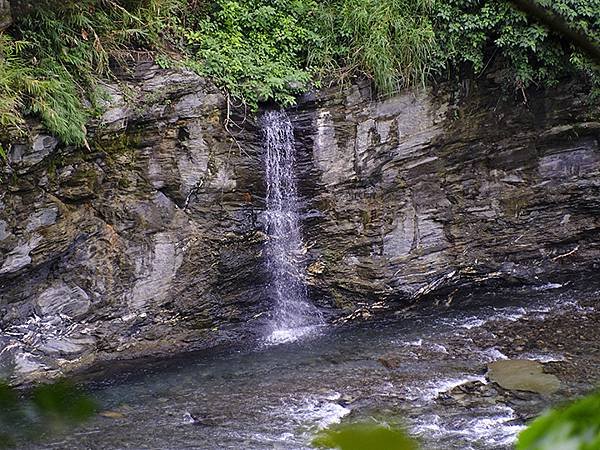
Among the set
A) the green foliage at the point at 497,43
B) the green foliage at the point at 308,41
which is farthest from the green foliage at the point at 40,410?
the green foliage at the point at 497,43

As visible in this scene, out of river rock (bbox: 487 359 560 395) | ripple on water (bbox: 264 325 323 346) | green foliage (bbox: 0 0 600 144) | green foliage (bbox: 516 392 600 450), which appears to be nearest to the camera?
green foliage (bbox: 516 392 600 450)

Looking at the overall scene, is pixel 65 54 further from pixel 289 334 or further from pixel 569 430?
pixel 569 430

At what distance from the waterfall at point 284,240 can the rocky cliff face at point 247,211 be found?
0.48ft

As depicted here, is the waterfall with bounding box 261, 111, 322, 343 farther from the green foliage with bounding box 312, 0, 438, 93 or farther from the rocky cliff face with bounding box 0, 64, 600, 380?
the green foliage with bounding box 312, 0, 438, 93

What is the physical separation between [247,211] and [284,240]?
2.06 feet

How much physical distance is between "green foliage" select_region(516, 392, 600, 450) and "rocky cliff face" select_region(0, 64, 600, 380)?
678 cm

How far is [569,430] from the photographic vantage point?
1.64ft

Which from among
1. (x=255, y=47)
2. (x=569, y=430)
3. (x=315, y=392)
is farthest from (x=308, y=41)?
(x=569, y=430)

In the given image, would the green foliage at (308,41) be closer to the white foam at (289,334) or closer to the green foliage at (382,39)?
the green foliage at (382,39)

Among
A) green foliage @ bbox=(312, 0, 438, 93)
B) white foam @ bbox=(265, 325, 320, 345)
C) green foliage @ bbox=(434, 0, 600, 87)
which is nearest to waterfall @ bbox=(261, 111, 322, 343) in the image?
white foam @ bbox=(265, 325, 320, 345)

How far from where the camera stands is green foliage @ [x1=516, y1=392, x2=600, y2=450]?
1.60 feet

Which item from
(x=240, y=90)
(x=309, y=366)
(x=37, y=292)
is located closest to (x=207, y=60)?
(x=240, y=90)

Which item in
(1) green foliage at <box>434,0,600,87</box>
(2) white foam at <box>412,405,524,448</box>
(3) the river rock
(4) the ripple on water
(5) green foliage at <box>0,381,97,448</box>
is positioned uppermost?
(1) green foliage at <box>434,0,600,87</box>

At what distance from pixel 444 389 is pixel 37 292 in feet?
14.6
